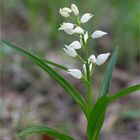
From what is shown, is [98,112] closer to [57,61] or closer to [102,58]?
[102,58]

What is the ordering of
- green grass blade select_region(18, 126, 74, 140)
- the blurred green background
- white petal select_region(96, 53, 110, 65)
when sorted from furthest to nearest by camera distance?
the blurred green background < white petal select_region(96, 53, 110, 65) < green grass blade select_region(18, 126, 74, 140)

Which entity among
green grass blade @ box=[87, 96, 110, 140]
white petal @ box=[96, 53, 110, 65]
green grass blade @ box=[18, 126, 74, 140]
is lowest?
green grass blade @ box=[18, 126, 74, 140]

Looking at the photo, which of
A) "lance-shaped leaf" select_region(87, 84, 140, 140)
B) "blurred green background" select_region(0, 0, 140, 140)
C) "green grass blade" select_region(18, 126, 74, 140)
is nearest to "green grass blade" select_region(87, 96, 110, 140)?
"lance-shaped leaf" select_region(87, 84, 140, 140)

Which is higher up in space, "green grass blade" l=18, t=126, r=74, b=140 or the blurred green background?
the blurred green background

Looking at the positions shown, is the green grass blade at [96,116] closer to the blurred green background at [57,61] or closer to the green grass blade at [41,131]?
the green grass blade at [41,131]

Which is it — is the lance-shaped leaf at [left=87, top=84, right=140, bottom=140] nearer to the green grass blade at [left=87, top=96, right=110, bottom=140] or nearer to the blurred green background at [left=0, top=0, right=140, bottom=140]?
the green grass blade at [left=87, top=96, right=110, bottom=140]

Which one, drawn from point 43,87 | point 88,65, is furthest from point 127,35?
point 88,65

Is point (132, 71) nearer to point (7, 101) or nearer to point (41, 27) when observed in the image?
point (41, 27)

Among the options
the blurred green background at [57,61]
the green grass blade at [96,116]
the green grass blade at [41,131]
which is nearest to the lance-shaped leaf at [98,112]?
the green grass blade at [96,116]

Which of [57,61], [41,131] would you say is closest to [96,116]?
[41,131]
